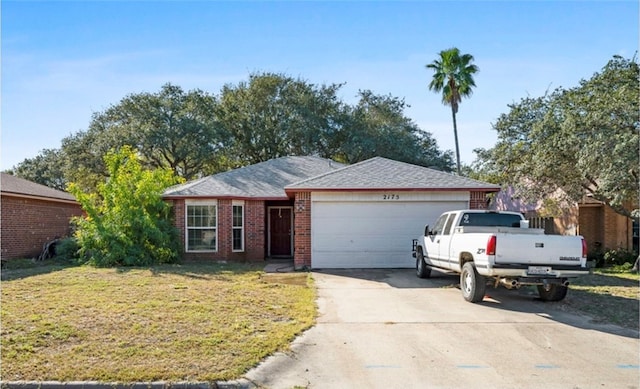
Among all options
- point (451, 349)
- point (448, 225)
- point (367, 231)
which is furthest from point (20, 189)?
point (451, 349)

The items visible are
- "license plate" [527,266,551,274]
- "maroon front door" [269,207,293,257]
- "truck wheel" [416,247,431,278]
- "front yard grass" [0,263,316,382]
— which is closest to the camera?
"front yard grass" [0,263,316,382]

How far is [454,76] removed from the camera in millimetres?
28828

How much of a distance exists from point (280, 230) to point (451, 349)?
45.2 feet

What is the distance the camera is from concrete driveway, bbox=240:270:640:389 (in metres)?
5.15

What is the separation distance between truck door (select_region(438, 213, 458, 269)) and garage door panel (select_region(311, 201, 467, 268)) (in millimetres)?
3566

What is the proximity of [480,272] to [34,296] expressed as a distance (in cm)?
896

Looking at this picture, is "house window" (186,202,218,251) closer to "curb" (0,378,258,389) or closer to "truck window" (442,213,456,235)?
"truck window" (442,213,456,235)

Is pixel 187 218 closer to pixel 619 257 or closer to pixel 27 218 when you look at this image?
pixel 27 218

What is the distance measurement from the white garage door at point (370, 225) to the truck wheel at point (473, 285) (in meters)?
A: 5.19

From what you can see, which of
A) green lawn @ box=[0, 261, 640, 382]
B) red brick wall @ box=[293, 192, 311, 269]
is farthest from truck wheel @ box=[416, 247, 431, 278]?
red brick wall @ box=[293, 192, 311, 269]

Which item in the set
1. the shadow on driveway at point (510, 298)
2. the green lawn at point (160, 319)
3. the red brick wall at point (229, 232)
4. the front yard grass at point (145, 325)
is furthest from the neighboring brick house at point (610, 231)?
the front yard grass at point (145, 325)

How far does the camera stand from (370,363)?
5.66 meters

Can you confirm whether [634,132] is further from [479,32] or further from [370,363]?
[370,363]

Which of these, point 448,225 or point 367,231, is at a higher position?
point 448,225
